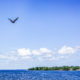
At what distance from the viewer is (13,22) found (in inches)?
1092

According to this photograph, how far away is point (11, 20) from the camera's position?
93.5ft

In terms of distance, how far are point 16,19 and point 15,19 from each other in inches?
6.4

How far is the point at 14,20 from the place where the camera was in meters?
28.3

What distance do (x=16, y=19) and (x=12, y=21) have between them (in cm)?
75

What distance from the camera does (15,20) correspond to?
2836 cm

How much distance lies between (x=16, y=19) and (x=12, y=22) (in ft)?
3.38

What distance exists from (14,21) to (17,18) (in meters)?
0.68

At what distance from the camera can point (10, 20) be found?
28672mm

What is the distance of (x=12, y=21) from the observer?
28016 millimetres

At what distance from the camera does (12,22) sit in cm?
2766

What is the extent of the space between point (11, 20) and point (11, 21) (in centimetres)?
35

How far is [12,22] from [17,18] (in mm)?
1228

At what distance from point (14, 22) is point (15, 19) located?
0.65 meters

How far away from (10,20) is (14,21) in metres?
0.84
